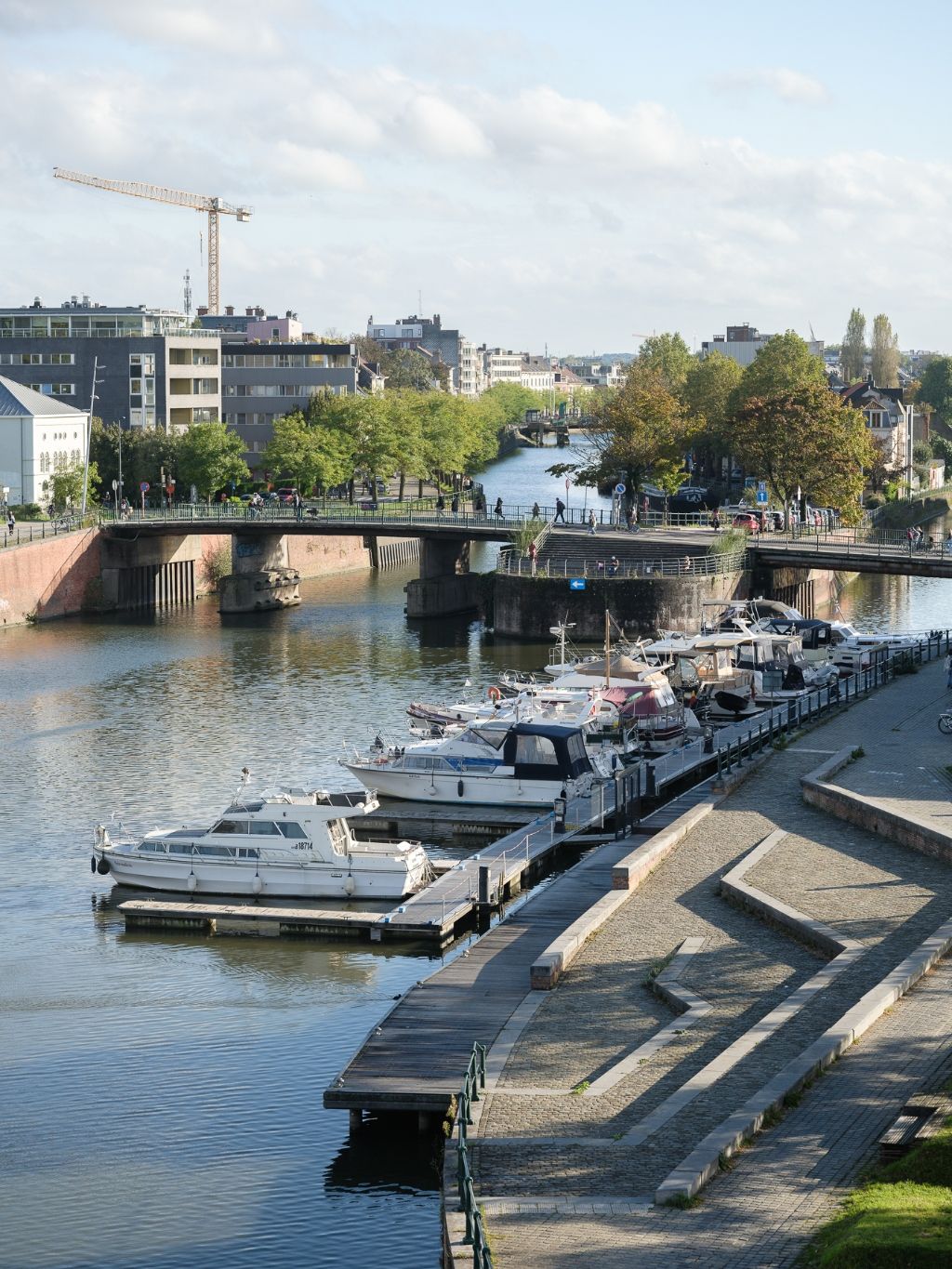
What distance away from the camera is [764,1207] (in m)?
23.3

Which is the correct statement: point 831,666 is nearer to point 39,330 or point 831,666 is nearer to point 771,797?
point 771,797

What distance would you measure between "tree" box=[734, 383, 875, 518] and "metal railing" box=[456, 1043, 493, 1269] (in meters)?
95.5

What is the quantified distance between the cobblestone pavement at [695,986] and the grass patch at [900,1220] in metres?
2.96

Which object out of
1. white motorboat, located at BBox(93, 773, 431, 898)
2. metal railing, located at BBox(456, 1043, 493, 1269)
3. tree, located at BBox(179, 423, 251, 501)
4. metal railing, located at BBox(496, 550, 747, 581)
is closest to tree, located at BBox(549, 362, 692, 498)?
tree, located at BBox(179, 423, 251, 501)

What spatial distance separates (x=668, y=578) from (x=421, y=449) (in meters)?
56.0

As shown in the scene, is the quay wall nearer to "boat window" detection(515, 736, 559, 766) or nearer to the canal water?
the canal water

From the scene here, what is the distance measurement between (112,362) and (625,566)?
58.7 metres

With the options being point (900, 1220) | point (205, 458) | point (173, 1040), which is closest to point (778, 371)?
point (205, 458)

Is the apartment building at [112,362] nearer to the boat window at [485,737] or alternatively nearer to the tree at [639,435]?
the tree at [639,435]

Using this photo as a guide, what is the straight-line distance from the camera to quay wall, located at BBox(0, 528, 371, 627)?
329ft

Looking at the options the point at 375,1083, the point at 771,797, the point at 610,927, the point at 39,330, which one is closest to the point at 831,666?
the point at 771,797

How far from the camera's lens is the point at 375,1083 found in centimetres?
3048

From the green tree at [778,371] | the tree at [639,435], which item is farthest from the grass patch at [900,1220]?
the green tree at [778,371]

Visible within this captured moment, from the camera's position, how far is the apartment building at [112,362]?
144375 millimetres
